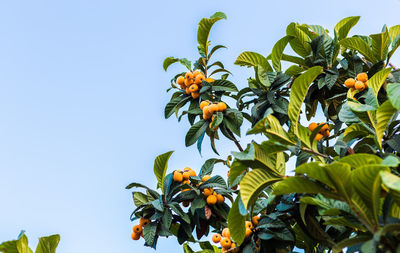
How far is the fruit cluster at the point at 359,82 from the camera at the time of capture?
107 inches

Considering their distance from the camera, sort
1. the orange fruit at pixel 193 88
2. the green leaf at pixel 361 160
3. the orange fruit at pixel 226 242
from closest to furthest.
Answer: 1. the green leaf at pixel 361 160
2. the orange fruit at pixel 226 242
3. the orange fruit at pixel 193 88

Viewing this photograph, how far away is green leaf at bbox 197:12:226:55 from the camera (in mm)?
3146

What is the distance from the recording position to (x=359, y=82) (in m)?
2.73

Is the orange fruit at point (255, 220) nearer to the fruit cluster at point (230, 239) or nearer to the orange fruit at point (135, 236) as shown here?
the fruit cluster at point (230, 239)

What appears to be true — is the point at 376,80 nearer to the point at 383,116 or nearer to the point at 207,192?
the point at 383,116

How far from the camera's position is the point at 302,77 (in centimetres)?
206

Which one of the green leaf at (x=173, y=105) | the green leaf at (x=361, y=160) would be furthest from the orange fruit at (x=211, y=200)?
the green leaf at (x=361, y=160)

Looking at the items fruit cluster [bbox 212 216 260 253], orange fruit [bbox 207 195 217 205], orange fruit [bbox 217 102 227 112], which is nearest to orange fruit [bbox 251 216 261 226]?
fruit cluster [bbox 212 216 260 253]

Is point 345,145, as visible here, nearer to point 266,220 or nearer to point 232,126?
point 266,220

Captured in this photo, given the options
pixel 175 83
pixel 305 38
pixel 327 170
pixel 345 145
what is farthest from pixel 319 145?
pixel 175 83

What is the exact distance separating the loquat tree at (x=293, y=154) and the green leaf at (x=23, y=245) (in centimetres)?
77

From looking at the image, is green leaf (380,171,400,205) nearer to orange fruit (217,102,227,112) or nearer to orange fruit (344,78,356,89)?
orange fruit (344,78,356,89)

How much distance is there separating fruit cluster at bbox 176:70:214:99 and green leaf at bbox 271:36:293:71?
464mm

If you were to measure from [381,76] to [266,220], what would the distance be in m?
0.91
